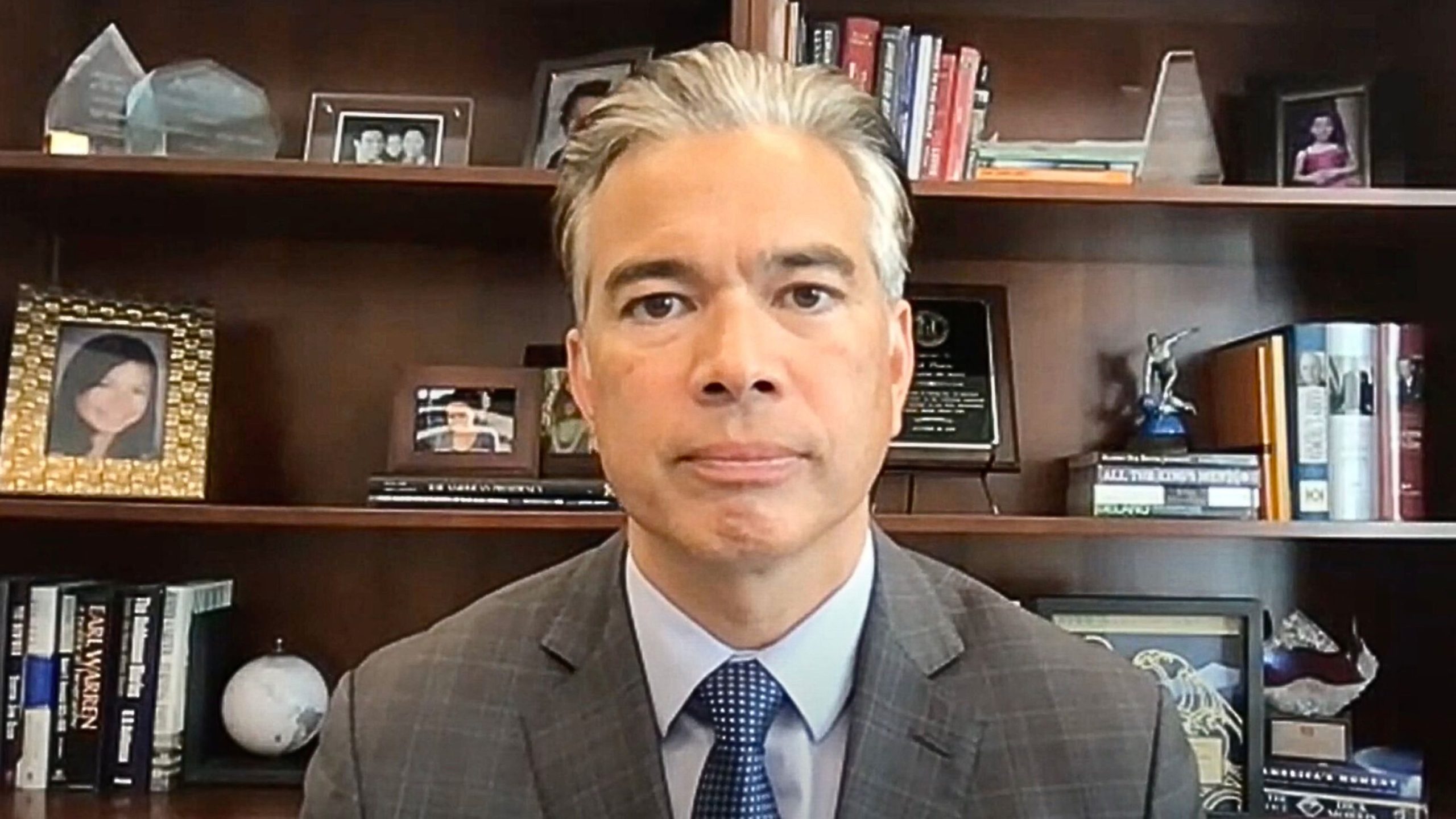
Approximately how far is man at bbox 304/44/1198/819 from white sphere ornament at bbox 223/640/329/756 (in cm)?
81

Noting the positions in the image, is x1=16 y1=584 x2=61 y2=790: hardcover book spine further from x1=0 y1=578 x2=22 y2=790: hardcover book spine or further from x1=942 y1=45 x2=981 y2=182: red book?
x1=942 y1=45 x2=981 y2=182: red book

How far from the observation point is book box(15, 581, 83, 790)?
6.12ft

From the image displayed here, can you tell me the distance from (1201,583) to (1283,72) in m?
0.72

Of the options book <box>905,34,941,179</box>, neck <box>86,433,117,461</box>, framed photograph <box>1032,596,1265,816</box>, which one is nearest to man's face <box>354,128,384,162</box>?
neck <box>86,433,117,461</box>

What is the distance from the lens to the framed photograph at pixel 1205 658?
1926 millimetres

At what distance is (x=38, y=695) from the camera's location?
1.87 m

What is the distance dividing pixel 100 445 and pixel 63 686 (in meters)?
0.29

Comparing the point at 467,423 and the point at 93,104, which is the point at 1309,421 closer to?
the point at 467,423

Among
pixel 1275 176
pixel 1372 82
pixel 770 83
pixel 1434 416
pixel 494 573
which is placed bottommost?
Result: pixel 494 573

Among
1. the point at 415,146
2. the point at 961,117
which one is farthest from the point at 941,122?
the point at 415,146

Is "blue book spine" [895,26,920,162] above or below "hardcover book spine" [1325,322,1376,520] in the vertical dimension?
above

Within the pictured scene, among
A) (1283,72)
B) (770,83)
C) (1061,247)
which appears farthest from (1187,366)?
(770,83)

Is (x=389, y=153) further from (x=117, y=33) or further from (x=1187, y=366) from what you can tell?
(x=1187, y=366)

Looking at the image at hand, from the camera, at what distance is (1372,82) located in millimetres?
2023
